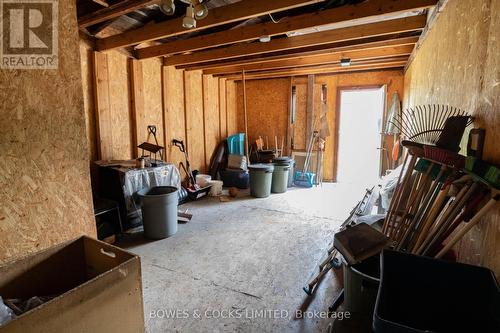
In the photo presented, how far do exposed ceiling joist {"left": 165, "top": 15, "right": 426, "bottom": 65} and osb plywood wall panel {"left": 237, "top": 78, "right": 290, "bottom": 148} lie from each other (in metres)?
2.41

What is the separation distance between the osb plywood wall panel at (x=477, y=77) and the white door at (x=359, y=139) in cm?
402

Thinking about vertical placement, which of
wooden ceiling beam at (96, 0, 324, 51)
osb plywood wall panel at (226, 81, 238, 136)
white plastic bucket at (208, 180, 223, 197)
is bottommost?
white plastic bucket at (208, 180, 223, 197)

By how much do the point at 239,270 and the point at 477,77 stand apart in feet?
7.03

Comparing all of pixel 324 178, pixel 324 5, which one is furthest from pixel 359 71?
pixel 324 5

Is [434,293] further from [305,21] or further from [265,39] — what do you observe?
[265,39]

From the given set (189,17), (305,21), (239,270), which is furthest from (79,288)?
(305,21)

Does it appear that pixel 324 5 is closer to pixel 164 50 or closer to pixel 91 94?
pixel 164 50

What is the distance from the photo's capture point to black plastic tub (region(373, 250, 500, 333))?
972 millimetres

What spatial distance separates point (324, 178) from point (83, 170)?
5050 mm

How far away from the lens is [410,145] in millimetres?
1586

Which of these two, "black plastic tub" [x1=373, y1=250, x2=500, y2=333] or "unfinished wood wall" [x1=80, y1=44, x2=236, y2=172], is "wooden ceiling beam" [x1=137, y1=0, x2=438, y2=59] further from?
"black plastic tub" [x1=373, y1=250, x2=500, y2=333]

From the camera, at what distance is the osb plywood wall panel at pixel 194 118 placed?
520 centimetres

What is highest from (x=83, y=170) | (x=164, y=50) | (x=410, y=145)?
(x=164, y=50)

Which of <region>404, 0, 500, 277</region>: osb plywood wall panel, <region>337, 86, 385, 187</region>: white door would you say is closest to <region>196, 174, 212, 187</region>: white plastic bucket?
<region>337, 86, 385, 187</region>: white door
